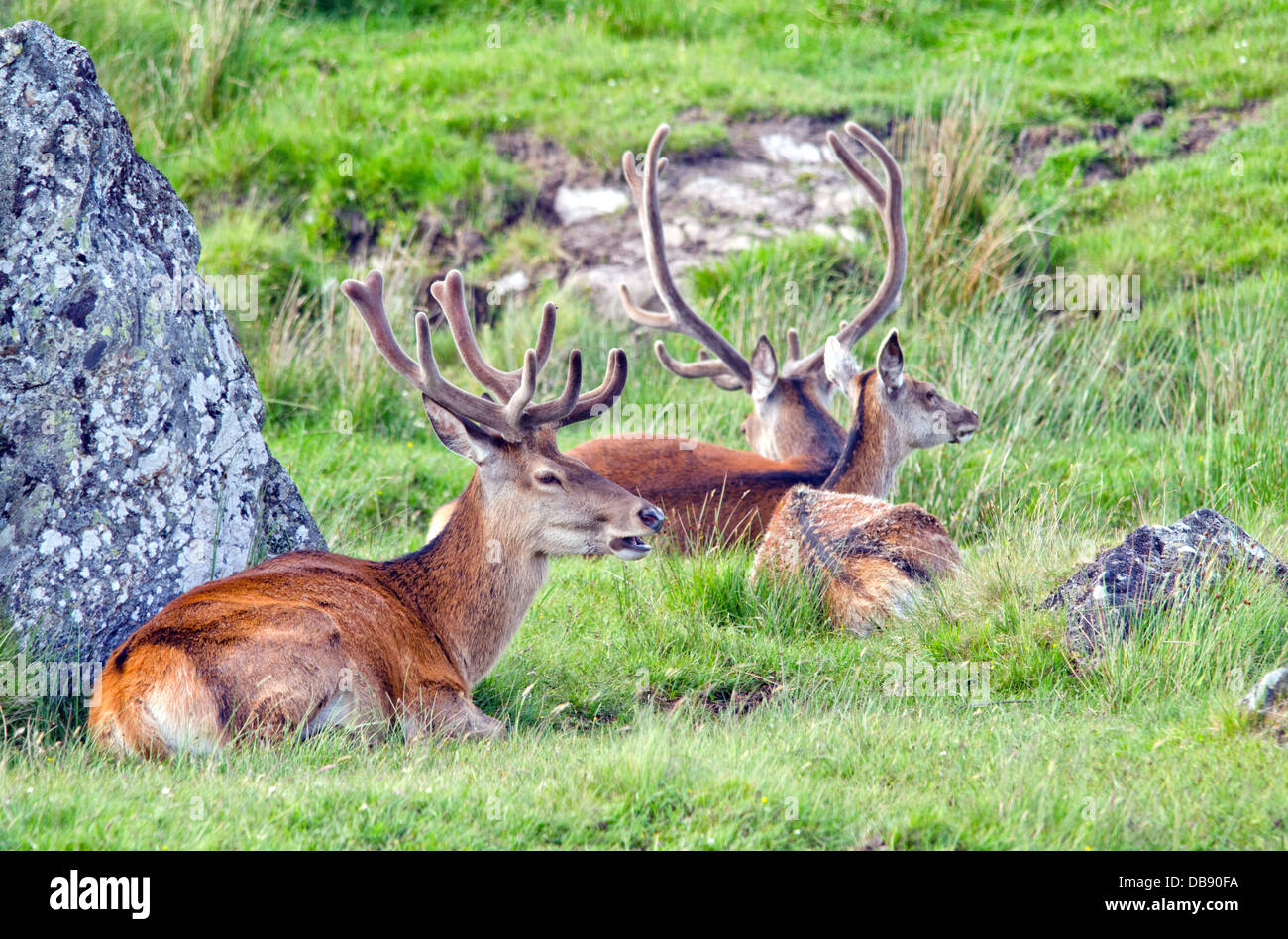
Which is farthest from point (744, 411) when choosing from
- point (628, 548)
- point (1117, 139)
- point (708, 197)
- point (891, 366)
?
point (628, 548)

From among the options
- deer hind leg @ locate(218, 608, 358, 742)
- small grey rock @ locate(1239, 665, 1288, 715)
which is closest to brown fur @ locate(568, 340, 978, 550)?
A: deer hind leg @ locate(218, 608, 358, 742)

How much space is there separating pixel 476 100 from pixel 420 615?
9.59 metres

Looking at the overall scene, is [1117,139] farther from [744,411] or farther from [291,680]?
[291,680]

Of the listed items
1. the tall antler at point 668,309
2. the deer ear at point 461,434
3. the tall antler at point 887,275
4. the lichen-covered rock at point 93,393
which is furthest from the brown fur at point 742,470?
the lichen-covered rock at point 93,393

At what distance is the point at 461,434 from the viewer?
5754 millimetres

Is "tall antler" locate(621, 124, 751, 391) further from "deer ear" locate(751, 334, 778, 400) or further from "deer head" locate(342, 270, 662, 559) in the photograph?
"deer head" locate(342, 270, 662, 559)

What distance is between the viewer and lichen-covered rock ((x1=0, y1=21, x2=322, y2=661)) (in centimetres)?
534

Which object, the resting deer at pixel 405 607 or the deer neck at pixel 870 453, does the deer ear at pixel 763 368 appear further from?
the resting deer at pixel 405 607

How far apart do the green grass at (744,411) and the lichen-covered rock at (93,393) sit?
0.57 metres

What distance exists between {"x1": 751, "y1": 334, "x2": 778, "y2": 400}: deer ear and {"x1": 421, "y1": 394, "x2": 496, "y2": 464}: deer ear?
13.0 ft

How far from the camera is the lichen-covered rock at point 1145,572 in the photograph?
18.1 ft

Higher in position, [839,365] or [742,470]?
[839,365]

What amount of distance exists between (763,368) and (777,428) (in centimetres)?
43

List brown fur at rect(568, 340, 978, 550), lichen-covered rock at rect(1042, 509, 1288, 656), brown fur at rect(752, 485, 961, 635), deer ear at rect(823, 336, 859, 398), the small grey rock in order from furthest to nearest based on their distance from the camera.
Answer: deer ear at rect(823, 336, 859, 398), brown fur at rect(568, 340, 978, 550), brown fur at rect(752, 485, 961, 635), lichen-covered rock at rect(1042, 509, 1288, 656), the small grey rock
